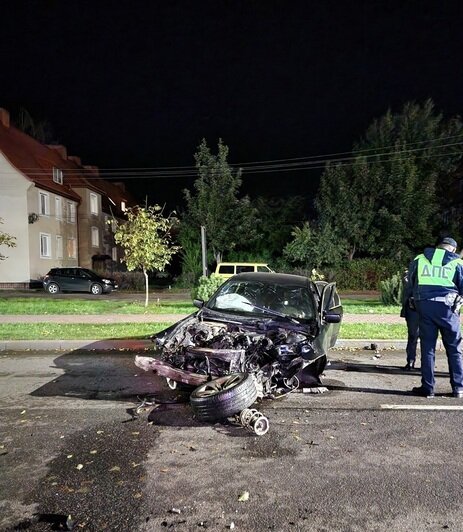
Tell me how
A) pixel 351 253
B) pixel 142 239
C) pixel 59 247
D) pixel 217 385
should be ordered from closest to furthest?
1. pixel 217 385
2. pixel 142 239
3. pixel 351 253
4. pixel 59 247

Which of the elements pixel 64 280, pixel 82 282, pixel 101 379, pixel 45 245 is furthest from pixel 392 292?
pixel 45 245

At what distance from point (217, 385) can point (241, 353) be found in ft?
1.47

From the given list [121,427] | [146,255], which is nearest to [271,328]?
[121,427]

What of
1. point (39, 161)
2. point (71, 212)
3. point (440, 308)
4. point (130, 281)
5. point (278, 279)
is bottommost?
point (130, 281)

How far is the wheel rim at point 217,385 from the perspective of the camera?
170 inches

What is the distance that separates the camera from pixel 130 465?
3.57 meters

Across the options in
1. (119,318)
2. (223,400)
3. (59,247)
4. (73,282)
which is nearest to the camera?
(223,400)

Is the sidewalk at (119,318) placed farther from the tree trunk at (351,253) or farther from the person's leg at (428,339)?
the tree trunk at (351,253)

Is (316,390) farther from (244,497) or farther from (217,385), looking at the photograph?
(244,497)

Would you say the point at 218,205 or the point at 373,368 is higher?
the point at 218,205

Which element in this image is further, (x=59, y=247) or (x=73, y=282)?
(x=59, y=247)

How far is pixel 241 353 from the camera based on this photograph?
473 cm

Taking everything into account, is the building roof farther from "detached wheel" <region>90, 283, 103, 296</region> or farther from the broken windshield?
the broken windshield

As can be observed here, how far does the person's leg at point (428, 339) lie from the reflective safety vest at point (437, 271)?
27cm
